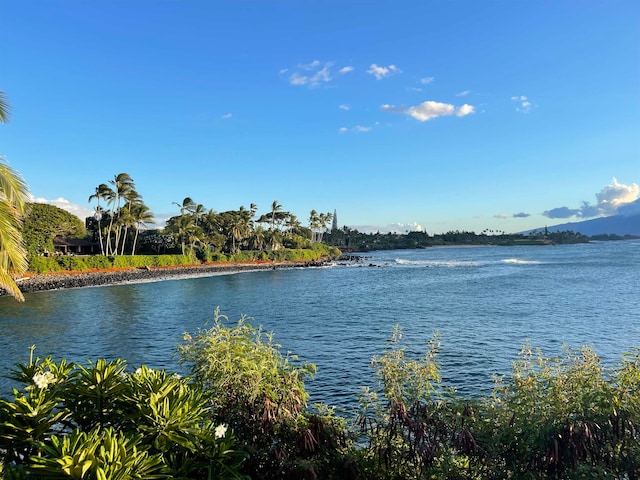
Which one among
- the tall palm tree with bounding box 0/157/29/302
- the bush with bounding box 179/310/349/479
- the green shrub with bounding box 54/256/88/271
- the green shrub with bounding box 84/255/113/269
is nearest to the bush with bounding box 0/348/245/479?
the bush with bounding box 179/310/349/479

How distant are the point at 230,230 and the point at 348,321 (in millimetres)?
67029

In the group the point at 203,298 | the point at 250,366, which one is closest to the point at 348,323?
the point at 203,298

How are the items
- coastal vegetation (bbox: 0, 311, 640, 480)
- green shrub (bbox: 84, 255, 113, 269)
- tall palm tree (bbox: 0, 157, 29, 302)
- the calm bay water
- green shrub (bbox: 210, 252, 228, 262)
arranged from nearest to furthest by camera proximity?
coastal vegetation (bbox: 0, 311, 640, 480) < tall palm tree (bbox: 0, 157, 29, 302) < the calm bay water < green shrub (bbox: 84, 255, 113, 269) < green shrub (bbox: 210, 252, 228, 262)

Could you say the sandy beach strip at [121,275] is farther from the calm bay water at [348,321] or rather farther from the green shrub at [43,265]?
the calm bay water at [348,321]

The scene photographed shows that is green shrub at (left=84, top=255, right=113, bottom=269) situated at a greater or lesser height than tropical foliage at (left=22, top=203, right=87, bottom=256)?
lesser

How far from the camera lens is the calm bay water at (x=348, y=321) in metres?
18.3

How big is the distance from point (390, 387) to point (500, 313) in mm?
27526

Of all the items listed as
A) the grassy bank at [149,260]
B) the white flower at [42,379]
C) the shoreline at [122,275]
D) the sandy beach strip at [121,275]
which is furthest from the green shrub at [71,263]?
the white flower at [42,379]

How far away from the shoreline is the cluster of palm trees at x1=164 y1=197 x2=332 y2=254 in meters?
6.67

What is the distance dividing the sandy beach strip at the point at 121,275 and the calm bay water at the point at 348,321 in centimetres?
419

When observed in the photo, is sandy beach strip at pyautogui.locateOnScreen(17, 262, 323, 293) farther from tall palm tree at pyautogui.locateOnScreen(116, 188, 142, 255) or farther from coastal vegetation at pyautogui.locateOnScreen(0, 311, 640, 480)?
coastal vegetation at pyautogui.locateOnScreen(0, 311, 640, 480)

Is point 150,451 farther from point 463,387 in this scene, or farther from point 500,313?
point 500,313

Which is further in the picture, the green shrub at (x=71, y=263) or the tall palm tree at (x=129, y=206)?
the tall palm tree at (x=129, y=206)

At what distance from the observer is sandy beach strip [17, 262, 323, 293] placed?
4697cm
